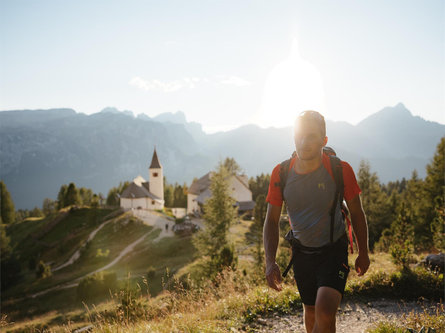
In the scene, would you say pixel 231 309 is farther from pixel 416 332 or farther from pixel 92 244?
pixel 92 244

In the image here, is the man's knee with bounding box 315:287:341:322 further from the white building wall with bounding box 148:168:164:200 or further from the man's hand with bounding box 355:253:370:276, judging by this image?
the white building wall with bounding box 148:168:164:200

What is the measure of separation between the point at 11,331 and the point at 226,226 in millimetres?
14624

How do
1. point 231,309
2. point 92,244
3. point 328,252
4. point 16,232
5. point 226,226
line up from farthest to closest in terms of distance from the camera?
point 16,232 → point 92,244 → point 226,226 → point 231,309 → point 328,252

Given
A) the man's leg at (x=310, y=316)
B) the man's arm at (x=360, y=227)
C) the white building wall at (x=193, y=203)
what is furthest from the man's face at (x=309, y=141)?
the white building wall at (x=193, y=203)

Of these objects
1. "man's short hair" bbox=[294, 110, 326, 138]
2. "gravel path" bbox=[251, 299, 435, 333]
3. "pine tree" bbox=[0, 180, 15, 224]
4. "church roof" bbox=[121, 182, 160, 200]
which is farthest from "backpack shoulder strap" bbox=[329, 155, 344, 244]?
"pine tree" bbox=[0, 180, 15, 224]

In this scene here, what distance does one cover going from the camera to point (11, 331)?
53.4 ft

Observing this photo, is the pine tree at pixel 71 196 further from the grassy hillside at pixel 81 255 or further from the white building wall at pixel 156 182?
the white building wall at pixel 156 182

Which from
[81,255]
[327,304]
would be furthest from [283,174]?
[81,255]

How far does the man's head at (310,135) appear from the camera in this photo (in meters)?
3.15

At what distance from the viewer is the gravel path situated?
16.7 feet

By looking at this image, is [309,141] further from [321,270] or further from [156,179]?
[156,179]

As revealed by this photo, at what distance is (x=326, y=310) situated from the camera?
2.78m

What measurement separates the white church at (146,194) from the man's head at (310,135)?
193ft

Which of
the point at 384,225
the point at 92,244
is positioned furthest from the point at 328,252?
the point at 92,244
